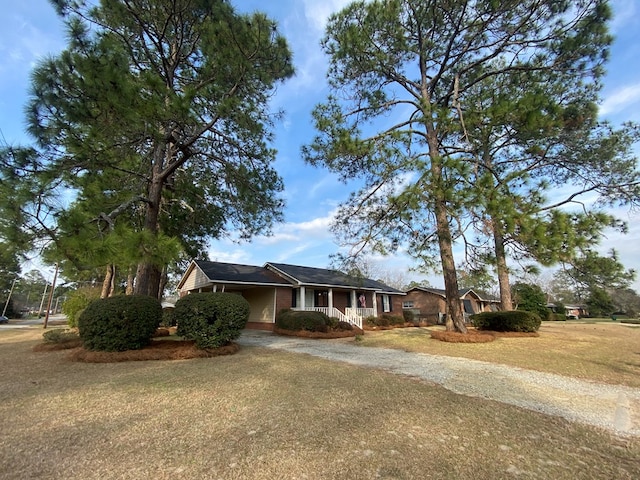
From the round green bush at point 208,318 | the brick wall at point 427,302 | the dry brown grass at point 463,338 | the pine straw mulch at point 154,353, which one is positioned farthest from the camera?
the brick wall at point 427,302

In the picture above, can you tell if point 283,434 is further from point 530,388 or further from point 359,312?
point 359,312

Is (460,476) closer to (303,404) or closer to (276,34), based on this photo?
(303,404)

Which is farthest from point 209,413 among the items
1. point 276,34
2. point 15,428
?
point 276,34

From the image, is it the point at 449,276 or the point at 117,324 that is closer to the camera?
the point at 117,324

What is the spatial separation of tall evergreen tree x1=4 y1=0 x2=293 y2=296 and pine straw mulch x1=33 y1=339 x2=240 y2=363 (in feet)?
6.88

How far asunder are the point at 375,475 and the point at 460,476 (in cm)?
68

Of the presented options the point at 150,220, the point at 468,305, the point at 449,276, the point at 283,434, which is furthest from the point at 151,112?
the point at 468,305

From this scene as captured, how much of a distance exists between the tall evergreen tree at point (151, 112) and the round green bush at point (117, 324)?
5.35 feet

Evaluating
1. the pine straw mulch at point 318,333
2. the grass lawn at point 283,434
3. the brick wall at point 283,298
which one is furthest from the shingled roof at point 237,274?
the grass lawn at point 283,434

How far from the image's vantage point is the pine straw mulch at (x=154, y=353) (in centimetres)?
692

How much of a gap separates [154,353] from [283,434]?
5594mm

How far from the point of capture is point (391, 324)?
18.8 m

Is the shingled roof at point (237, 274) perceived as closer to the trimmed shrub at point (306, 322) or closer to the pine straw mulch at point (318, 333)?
the trimmed shrub at point (306, 322)

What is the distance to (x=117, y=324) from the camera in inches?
289
